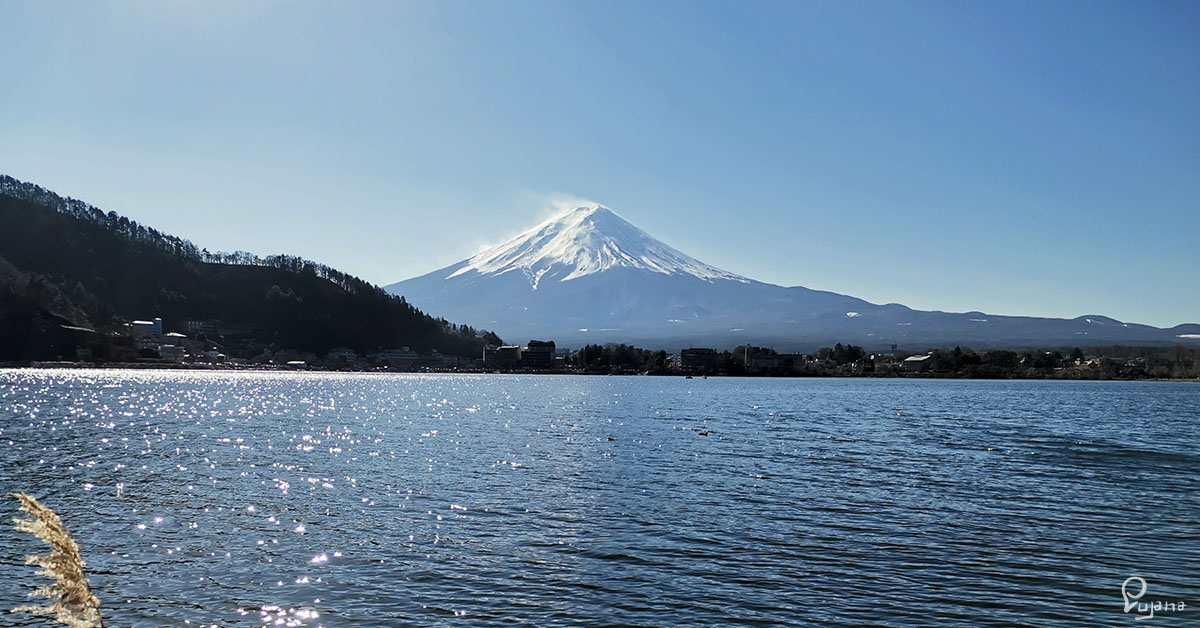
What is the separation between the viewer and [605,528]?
75.2 ft

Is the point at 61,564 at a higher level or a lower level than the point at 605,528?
higher

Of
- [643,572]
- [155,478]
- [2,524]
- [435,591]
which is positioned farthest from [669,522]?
[155,478]

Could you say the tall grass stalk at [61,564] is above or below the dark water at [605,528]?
above

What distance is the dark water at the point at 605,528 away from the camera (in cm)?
1584

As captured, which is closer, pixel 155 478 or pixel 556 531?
pixel 556 531

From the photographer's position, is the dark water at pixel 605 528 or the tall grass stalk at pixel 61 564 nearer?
the tall grass stalk at pixel 61 564

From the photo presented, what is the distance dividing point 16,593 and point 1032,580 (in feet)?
69.3

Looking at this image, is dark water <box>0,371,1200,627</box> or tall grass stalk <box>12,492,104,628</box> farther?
dark water <box>0,371,1200,627</box>

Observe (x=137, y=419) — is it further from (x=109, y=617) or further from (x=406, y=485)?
(x=109, y=617)

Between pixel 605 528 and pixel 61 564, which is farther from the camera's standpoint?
pixel 605 528

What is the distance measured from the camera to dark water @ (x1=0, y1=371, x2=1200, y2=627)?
15844 mm

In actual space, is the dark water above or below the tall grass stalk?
below

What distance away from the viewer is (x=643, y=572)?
1833 centimetres

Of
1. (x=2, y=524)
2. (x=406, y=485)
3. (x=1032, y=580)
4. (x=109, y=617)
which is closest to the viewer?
(x=109, y=617)
